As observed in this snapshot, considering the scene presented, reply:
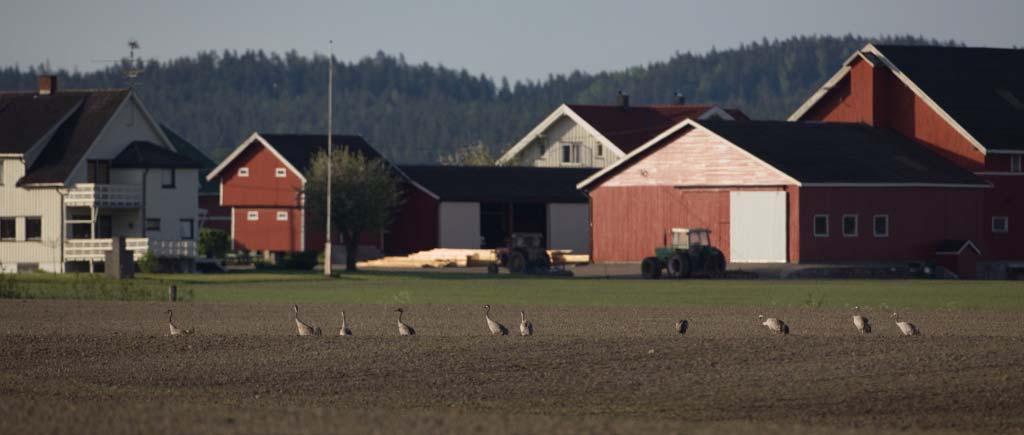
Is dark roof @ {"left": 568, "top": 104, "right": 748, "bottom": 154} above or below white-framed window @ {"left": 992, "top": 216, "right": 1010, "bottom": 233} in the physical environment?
above

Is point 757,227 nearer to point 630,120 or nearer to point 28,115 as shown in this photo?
point 28,115

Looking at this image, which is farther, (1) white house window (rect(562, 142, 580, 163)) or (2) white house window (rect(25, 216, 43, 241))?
(1) white house window (rect(562, 142, 580, 163))

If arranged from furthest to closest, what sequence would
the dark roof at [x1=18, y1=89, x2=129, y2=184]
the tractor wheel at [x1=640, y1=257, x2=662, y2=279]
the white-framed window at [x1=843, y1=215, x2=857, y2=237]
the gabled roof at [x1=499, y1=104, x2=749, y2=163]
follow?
the gabled roof at [x1=499, y1=104, x2=749, y2=163] < the dark roof at [x1=18, y1=89, x2=129, y2=184] < the white-framed window at [x1=843, y1=215, x2=857, y2=237] < the tractor wheel at [x1=640, y1=257, x2=662, y2=279]

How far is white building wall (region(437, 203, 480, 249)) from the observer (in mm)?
87375

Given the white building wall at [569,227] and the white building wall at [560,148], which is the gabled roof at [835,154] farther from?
the white building wall at [560,148]

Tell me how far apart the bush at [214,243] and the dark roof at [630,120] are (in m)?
22.6

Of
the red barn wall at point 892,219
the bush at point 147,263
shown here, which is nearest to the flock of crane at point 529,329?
the red barn wall at point 892,219

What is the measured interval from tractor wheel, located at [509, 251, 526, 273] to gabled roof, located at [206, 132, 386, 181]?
20.6 metres

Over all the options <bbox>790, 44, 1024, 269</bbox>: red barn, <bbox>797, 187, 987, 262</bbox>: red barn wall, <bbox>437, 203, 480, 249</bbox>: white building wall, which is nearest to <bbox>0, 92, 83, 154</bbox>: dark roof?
<bbox>437, 203, 480, 249</bbox>: white building wall

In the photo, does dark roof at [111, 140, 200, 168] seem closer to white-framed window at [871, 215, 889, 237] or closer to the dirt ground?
white-framed window at [871, 215, 889, 237]

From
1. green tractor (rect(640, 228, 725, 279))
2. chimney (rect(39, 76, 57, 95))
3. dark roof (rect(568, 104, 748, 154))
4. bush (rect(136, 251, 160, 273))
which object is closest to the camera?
green tractor (rect(640, 228, 725, 279))

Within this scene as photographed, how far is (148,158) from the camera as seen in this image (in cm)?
7631

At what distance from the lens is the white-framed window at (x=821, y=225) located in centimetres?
6800

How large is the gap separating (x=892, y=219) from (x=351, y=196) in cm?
2393
